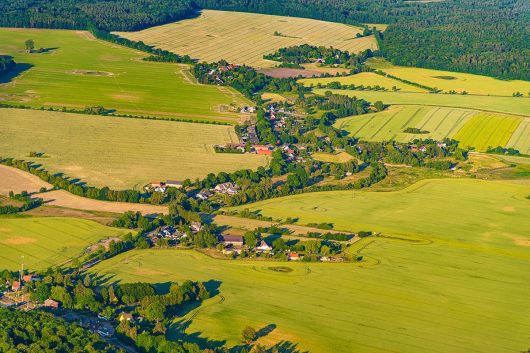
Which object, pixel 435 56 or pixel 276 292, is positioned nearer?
pixel 276 292

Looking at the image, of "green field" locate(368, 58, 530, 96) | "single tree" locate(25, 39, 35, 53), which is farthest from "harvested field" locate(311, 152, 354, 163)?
"single tree" locate(25, 39, 35, 53)

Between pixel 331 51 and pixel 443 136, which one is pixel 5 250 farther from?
pixel 331 51

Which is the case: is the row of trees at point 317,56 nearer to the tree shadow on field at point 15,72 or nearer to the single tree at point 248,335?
the tree shadow on field at point 15,72

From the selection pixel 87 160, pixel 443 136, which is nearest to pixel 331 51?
pixel 443 136

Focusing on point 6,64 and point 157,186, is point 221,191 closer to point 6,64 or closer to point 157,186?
point 157,186

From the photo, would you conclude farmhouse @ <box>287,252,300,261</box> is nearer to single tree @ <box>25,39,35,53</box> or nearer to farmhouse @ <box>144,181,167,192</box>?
farmhouse @ <box>144,181,167,192</box>

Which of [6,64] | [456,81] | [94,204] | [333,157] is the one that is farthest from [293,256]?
[456,81]
